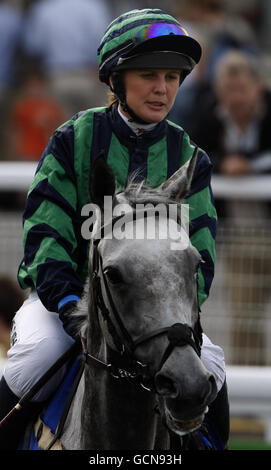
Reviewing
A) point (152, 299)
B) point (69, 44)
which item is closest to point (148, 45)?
point (152, 299)

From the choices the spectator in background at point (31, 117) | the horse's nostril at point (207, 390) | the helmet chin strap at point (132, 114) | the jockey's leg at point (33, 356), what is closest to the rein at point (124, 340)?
the horse's nostril at point (207, 390)

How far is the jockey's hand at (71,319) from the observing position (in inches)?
166

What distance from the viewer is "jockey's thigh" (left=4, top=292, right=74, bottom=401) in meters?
4.40

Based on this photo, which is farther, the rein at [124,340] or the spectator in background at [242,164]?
the spectator in background at [242,164]

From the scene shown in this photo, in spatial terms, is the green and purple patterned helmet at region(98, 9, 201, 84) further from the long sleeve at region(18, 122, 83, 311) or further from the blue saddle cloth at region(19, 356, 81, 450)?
the blue saddle cloth at region(19, 356, 81, 450)

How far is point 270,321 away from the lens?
7953 mm

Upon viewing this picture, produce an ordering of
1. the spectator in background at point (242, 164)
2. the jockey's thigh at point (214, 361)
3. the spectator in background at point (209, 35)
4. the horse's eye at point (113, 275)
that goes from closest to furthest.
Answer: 1. the horse's eye at point (113, 275)
2. the jockey's thigh at point (214, 361)
3. the spectator in background at point (242, 164)
4. the spectator in background at point (209, 35)

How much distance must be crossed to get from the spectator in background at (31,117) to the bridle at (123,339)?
237 inches

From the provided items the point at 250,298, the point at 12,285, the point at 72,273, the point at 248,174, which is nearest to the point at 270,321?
the point at 250,298

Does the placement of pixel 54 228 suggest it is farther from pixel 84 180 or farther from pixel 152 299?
pixel 152 299

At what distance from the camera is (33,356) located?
4.41 meters

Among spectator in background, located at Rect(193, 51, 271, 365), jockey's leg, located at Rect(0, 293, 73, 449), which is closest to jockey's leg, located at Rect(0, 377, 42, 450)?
jockey's leg, located at Rect(0, 293, 73, 449)

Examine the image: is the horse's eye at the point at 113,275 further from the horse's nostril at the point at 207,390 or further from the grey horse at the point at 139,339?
the horse's nostril at the point at 207,390

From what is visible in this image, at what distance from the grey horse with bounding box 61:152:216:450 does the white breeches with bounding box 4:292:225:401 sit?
19 cm
